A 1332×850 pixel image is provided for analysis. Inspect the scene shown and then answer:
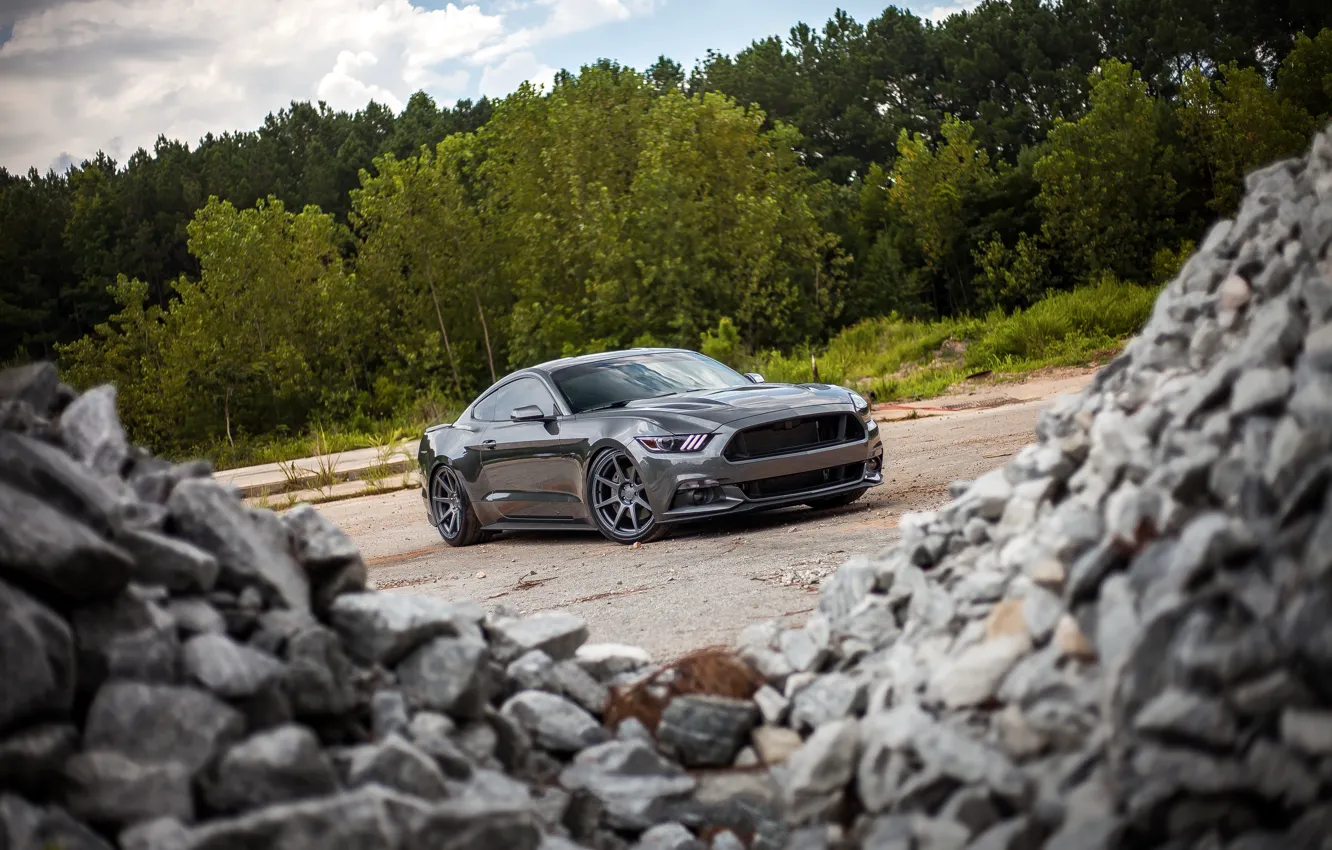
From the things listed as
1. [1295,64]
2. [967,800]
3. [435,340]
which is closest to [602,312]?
[435,340]

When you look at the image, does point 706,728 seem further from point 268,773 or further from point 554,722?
point 268,773

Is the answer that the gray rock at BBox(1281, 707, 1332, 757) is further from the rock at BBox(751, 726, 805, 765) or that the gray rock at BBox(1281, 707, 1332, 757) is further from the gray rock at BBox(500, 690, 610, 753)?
the gray rock at BBox(500, 690, 610, 753)

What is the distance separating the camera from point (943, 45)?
66.7 meters

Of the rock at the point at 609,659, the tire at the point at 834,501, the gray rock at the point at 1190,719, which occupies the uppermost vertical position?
the gray rock at the point at 1190,719

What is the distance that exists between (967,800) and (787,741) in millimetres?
1354

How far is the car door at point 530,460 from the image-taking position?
11.0 meters

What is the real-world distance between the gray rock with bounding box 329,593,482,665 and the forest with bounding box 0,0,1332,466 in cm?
2624

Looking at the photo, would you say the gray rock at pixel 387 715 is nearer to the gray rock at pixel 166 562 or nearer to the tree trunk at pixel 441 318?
the gray rock at pixel 166 562

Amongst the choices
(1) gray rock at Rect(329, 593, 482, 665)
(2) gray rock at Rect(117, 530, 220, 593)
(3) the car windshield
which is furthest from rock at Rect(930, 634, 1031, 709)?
(3) the car windshield

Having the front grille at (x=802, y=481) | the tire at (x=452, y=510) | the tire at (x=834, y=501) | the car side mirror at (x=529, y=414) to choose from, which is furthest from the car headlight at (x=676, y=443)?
the tire at (x=452, y=510)

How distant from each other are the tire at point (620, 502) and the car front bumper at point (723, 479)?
0.18 m

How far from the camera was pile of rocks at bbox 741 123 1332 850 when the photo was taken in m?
3.55

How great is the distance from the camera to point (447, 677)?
4996 mm

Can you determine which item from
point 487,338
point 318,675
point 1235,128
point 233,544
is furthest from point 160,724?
point 1235,128
